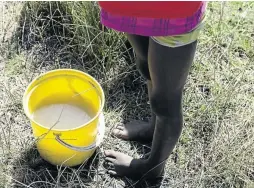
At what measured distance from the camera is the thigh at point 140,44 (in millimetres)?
1629

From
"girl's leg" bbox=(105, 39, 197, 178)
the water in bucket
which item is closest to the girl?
"girl's leg" bbox=(105, 39, 197, 178)

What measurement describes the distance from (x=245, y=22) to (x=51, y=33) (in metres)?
1.06

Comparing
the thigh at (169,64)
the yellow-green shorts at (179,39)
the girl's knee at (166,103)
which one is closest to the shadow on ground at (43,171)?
the girl's knee at (166,103)

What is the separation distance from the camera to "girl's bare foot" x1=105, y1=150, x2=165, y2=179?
78.7 inches

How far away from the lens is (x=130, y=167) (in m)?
2.05

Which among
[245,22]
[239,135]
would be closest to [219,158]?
[239,135]

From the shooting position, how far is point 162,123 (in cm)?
171

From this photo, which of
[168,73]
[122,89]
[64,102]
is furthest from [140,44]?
[122,89]

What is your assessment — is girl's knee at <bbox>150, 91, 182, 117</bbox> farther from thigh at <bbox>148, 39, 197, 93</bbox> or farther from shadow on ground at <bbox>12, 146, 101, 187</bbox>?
shadow on ground at <bbox>12, 146, 101, 187</bbox>

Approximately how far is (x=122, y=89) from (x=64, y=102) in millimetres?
340

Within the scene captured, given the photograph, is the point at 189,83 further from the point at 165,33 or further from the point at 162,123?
the point at 165,33

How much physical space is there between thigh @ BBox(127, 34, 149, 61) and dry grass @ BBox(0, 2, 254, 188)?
56 cm

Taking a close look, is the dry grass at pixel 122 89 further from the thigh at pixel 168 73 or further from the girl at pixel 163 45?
the thigh at pixel 168 73

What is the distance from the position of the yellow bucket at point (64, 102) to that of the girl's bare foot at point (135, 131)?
0.16m
